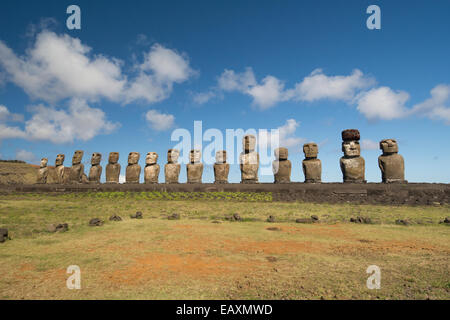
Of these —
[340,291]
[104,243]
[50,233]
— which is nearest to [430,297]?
[340,291]

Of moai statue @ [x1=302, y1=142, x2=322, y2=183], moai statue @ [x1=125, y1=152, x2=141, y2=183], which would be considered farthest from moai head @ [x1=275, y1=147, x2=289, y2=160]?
moai statue @ [x1=125, y1=152, x2=141, y2=183]

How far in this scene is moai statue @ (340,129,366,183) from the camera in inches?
494

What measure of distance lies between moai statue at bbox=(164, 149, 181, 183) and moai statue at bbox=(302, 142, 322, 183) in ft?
25.0

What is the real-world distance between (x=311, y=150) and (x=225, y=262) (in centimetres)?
1104

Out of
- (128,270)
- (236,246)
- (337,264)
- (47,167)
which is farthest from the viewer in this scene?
(47,167)

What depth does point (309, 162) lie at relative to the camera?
13.4 metres

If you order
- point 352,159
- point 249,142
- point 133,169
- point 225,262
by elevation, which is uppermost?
point 249,142

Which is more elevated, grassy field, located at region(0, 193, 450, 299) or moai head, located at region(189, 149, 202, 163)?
moai head, located at region(189, 149, 202, 163)

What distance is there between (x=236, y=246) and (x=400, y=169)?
1093 cm

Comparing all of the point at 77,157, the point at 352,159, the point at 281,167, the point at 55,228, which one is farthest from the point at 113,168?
the point at 352,159

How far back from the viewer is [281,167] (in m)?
13.9

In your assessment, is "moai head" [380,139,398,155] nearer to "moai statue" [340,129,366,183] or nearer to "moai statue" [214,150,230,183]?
"moai statue" [340,129,366,183]

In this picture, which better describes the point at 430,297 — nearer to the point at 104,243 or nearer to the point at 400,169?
the point at 104,243

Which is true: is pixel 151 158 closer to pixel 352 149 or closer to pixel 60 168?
pixel 60 168
